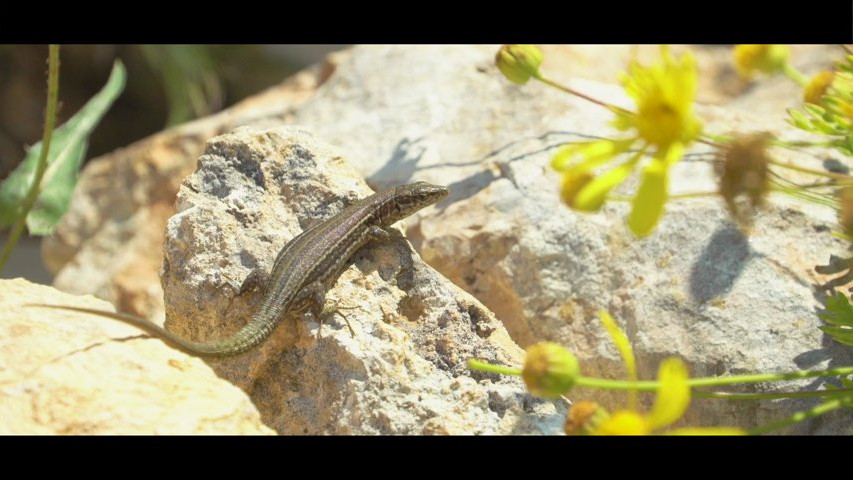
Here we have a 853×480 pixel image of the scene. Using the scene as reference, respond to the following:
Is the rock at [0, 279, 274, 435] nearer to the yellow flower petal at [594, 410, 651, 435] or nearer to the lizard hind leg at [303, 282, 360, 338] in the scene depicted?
the lizard hind leg at [303, 282, 360, 338]

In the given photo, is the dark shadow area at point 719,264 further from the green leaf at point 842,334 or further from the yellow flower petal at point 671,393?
the yellow flower petal at point 671,393

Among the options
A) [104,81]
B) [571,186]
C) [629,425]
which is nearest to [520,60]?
[571,186]

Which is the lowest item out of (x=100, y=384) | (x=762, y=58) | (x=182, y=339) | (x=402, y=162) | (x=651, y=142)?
(x=100, y=384)

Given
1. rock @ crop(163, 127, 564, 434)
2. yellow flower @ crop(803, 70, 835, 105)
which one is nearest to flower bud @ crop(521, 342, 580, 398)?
rock @ crop(163, 127, 564, 434)

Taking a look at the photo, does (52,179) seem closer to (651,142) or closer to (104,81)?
(651,142)

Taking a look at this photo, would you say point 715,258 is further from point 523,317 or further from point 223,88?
point 223,88
